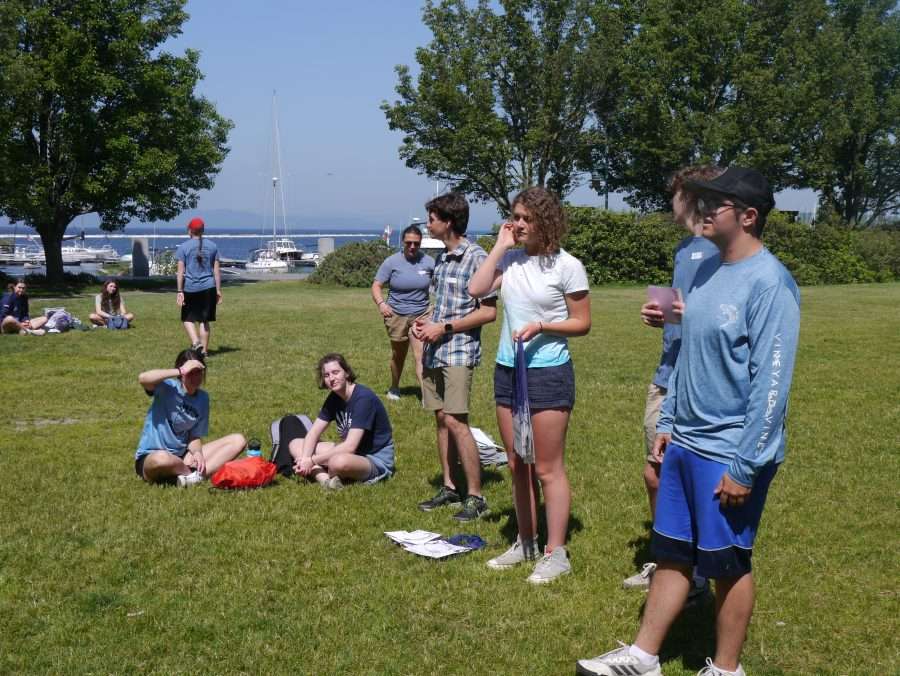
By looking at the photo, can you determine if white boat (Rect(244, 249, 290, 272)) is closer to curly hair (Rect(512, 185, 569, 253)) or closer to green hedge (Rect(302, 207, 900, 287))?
green hedge (Rect(302, 207, 900, 287))

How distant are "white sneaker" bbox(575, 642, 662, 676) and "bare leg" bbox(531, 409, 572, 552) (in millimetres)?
1198

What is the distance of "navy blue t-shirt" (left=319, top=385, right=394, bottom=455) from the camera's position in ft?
22.1

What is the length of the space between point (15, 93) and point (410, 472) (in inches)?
928

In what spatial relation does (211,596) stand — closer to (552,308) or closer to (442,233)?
(552,308)

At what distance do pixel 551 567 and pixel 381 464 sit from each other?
2.19 m

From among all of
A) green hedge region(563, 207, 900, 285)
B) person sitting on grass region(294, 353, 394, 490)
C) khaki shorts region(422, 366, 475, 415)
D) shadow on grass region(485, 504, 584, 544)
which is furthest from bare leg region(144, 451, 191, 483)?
green hedge region(563, 207, 900, 285)

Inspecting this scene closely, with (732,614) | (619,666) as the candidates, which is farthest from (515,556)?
(732,614)

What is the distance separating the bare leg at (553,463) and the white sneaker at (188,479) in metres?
2.86

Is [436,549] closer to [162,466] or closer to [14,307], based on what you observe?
[162,466]

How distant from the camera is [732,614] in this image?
352 centimetres

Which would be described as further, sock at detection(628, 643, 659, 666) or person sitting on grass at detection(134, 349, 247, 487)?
person sitting on grass at detection(134, 349, 247, 487)

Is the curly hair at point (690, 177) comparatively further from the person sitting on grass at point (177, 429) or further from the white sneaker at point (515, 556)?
the person sitting on grass at point (177, 429)

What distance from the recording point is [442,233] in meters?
5.93

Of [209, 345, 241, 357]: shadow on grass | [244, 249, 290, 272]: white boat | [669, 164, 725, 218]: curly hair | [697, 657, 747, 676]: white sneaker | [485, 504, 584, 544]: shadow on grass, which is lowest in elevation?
[244, 249, 290, 272]: white boat
